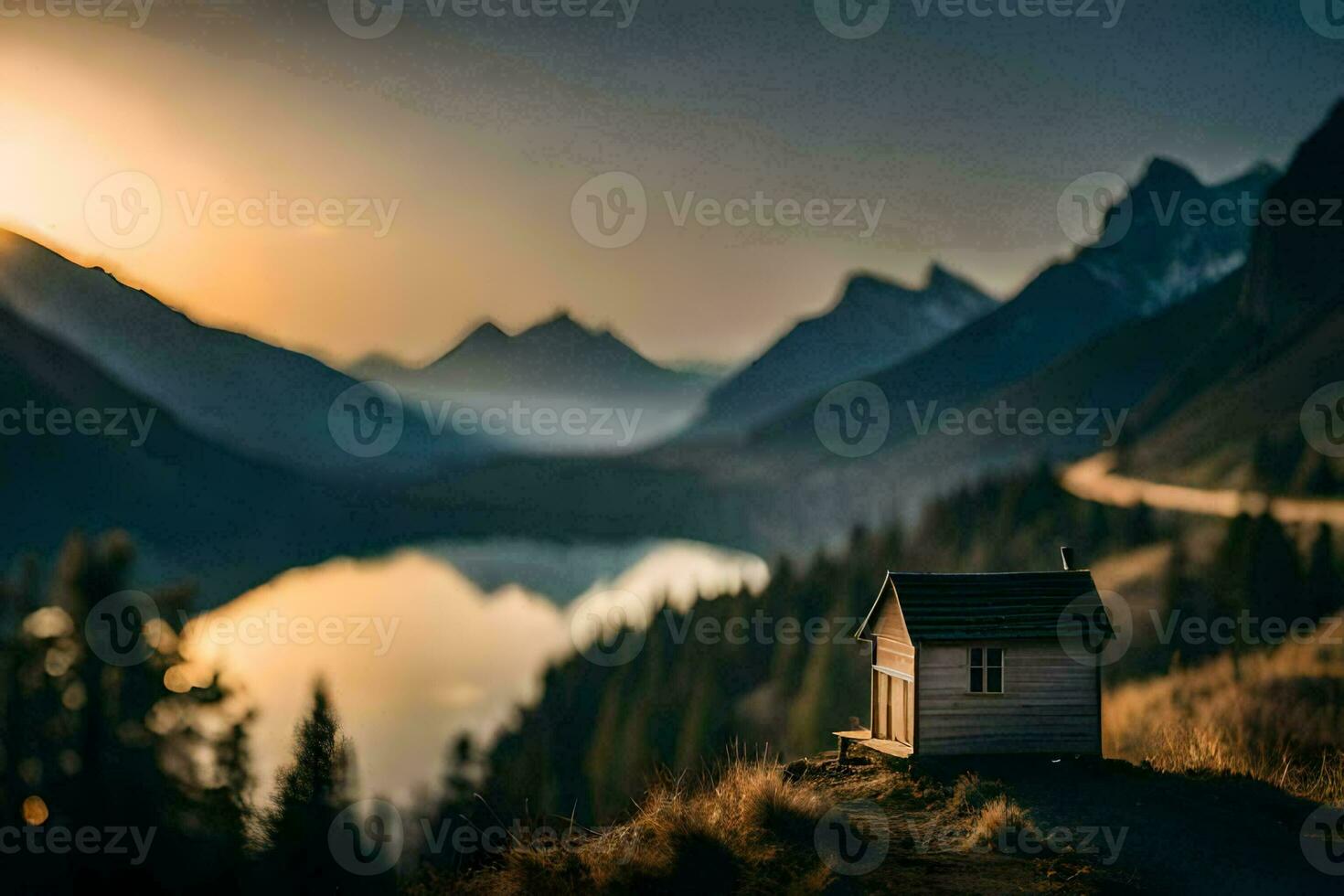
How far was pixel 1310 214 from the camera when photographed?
16600cm

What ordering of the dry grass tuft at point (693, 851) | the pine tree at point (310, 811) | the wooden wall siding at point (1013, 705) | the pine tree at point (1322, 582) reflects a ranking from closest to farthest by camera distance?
1. the dry grass tuft at point (693, 851)
2. the pine tree at point (310, 811)
3. the wooden wall siding at point (1013, 705)
4. the pine tree at point (1322, 582)

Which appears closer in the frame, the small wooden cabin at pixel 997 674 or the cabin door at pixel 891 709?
the small wooden cabin at pixel 997 674

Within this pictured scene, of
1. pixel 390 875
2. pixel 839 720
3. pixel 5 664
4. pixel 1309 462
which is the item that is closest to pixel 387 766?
pixel 839 720

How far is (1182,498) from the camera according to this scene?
12575 centimetres

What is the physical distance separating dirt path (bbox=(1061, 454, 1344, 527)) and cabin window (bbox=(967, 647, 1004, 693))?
55785mm

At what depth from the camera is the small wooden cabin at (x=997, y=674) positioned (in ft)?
69.1

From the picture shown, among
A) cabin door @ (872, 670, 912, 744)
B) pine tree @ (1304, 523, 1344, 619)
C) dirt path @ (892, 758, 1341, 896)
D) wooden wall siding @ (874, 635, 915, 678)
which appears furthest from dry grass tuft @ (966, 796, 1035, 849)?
pine tree @ (1304, 523, 1344, 619)

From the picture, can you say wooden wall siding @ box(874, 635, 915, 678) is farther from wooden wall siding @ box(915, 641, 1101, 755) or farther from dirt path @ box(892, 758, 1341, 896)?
dirt path @ box(892, 758, 1341, 896)

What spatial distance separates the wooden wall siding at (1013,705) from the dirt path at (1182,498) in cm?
5490

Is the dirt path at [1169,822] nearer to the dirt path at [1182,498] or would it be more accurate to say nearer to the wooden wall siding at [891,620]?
the wooden wall siding at [891,620]

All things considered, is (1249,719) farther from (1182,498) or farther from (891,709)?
(1182,498)

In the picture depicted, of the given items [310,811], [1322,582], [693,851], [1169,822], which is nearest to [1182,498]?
[1322,582]

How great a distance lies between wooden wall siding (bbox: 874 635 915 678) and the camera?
2134cm

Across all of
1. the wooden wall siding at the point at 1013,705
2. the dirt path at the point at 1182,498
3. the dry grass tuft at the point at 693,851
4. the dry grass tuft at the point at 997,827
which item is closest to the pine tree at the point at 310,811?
the dry grass tuft at the point at 693,851
